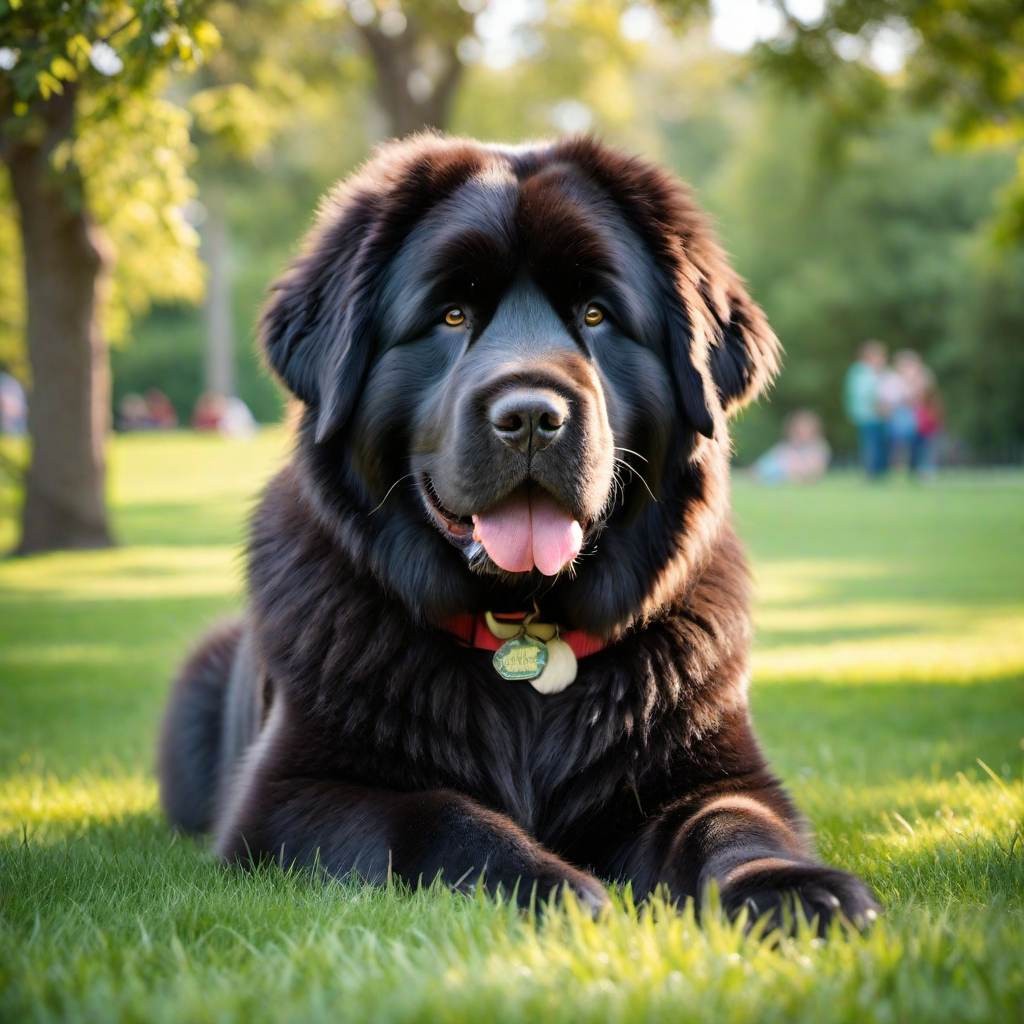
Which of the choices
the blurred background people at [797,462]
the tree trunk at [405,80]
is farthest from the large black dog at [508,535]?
the blurred background people at [797,462]

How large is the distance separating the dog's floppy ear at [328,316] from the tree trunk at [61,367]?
27.5 ft

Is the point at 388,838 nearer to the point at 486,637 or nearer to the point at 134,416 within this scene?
the point at 486,637

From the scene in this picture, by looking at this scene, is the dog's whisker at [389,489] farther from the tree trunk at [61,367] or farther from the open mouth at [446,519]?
the tree trunk at [61,367]

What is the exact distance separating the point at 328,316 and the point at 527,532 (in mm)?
884

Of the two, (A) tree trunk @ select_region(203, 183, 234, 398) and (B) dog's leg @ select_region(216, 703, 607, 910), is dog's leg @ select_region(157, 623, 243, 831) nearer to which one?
(B) dog's leg @ select_region(216, 703, 607, 910)

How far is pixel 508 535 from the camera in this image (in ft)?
9.15

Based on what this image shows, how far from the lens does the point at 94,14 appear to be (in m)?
3.45

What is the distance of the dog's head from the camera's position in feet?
9.52

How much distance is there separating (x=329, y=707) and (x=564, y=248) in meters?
1.35

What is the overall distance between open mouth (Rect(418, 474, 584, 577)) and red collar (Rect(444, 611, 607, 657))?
10.0 inches

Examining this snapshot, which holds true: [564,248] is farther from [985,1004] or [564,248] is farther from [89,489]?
[89,489]

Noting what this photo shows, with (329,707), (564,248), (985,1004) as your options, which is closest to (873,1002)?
(985,1004)

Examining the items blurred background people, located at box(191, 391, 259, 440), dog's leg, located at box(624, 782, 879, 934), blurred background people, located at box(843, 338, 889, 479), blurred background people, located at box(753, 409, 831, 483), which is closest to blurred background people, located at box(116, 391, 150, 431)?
blurred background people, located at box(191, 391, 259, 440)

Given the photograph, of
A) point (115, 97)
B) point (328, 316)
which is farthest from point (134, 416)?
point (328, 316)
